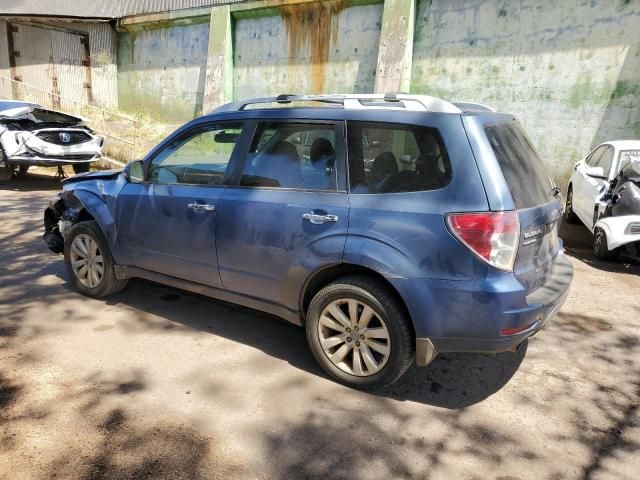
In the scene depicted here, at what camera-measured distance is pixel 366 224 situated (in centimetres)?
303

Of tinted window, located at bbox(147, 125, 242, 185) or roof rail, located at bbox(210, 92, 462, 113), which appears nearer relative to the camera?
roof rail, located at bbox(210, 92, 462, 113)

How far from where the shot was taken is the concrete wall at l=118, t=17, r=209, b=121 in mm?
14305

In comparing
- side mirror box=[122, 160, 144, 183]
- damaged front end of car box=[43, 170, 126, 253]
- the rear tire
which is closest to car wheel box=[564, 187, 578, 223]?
the rear tire

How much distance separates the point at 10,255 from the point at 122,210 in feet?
7.93

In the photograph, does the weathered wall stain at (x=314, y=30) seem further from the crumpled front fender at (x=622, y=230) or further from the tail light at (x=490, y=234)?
the tail light at (x=490, y=234)

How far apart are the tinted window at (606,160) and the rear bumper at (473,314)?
498cm

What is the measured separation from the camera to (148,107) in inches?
619

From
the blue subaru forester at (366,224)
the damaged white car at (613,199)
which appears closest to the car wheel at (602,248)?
the damaged white car at (613,199)

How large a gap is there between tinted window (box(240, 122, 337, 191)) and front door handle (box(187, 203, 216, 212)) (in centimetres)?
29

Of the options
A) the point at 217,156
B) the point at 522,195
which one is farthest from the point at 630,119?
the point at 217,156


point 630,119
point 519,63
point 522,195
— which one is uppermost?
point 519,63

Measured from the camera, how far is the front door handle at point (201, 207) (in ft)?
12.1

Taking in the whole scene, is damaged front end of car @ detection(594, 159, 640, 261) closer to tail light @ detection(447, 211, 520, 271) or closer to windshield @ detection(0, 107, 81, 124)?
tail light @ detection(447, 211, 520, 271)

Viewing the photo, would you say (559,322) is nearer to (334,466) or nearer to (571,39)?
(334,466)
